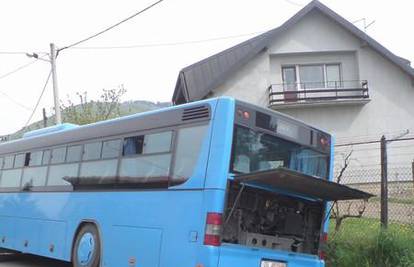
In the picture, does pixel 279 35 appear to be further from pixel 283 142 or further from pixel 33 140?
pixel 283 142

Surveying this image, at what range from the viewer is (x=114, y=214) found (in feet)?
33.0

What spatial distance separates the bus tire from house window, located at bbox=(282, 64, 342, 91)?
53.9 ft

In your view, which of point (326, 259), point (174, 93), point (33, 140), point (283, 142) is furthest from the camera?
point (174, 93)

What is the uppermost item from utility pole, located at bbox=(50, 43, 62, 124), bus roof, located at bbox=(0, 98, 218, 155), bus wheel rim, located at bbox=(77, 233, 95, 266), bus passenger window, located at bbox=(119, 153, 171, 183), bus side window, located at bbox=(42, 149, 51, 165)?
utility pole, located at bbox=(50, 43, 62, 124)

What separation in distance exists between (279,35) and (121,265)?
17.8 meters

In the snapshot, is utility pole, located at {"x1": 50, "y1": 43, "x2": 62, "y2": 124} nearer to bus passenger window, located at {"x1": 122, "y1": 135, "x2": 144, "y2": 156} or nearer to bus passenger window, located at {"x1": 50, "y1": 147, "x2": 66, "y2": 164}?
bus passenger window, located at {"x1": 50, "y1": 147, "x2": 66, "y2": 164}

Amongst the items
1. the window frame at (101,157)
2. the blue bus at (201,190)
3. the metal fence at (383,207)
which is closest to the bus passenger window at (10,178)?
the window frame at (101,157)

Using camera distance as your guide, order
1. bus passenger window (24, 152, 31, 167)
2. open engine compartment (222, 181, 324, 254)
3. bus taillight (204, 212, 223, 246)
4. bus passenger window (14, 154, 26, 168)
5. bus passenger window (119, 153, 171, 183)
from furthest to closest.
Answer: bus passenger window (14, 154, 26, 168) < bus passenger window (24, 152, 31, 167) < bus passenger window (119, 153, 171, 183) < open engine compartment (222, 181, 324, 254) < bus taillight (204, 212, 223, 246)

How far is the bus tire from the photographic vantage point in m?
10.4

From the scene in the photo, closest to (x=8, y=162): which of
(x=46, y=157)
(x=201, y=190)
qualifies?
(x=46, y=157)

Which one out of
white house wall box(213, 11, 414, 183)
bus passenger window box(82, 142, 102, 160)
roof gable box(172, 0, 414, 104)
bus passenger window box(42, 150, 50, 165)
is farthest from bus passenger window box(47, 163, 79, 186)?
white house wall box(213, 11, 414, 183)

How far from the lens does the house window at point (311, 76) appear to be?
26.2 m

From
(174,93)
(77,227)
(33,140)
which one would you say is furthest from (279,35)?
(77,227)

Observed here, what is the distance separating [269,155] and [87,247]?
382 centimetres
